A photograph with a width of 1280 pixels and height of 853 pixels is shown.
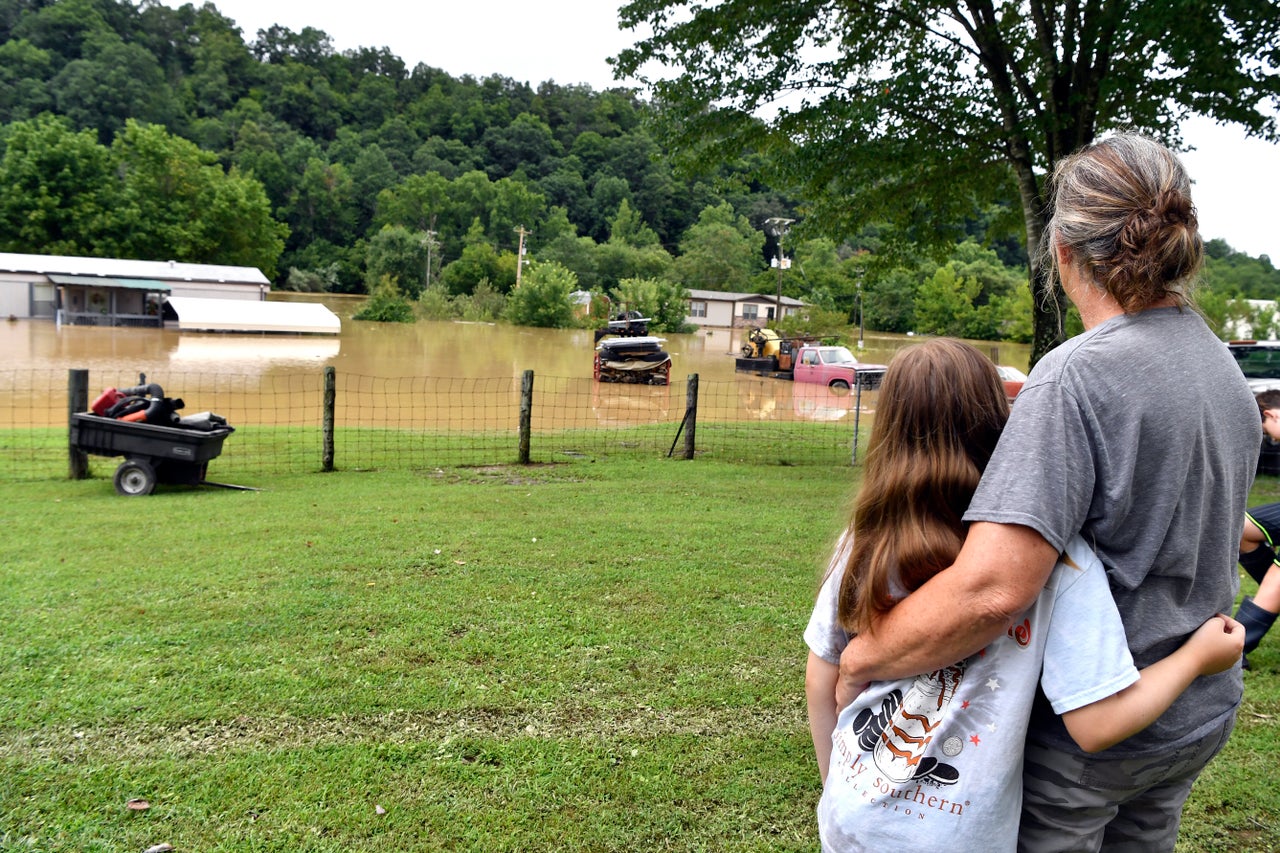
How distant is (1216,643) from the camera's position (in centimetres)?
147

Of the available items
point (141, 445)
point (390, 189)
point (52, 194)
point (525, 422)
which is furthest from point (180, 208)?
point (141, 445)

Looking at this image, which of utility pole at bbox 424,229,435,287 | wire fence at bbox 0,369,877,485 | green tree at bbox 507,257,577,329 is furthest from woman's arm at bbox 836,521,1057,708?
utility pole at bbox 424,229,435,287

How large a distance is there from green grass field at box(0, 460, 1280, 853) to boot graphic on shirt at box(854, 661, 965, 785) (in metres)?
0.36

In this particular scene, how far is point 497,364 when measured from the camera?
34.8 m

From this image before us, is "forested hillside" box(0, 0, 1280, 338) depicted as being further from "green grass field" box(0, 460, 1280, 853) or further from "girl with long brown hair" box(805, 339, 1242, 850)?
"girl with long brown hair" box(805, 339, 1242, 850)

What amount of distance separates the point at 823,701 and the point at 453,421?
17214 mm

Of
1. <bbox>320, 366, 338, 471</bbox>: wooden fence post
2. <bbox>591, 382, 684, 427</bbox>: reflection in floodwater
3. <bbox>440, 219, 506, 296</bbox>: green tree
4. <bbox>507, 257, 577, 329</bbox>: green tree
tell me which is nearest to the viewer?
<bbox>320, 366, 338, 471</bbox>: wooden fence post

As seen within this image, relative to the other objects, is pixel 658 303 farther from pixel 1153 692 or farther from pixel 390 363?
pixel 1153 692

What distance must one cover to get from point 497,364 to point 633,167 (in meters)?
91.2

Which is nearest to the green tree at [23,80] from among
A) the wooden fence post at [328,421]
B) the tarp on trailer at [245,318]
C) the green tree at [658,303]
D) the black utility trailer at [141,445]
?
the tarp on trailer at [245,318]

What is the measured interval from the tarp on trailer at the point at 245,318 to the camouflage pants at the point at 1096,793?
47928 mm

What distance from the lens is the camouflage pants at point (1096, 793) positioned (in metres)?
1.48

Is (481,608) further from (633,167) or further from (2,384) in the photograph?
(633,167)

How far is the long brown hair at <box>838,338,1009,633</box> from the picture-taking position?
62.3 inches
